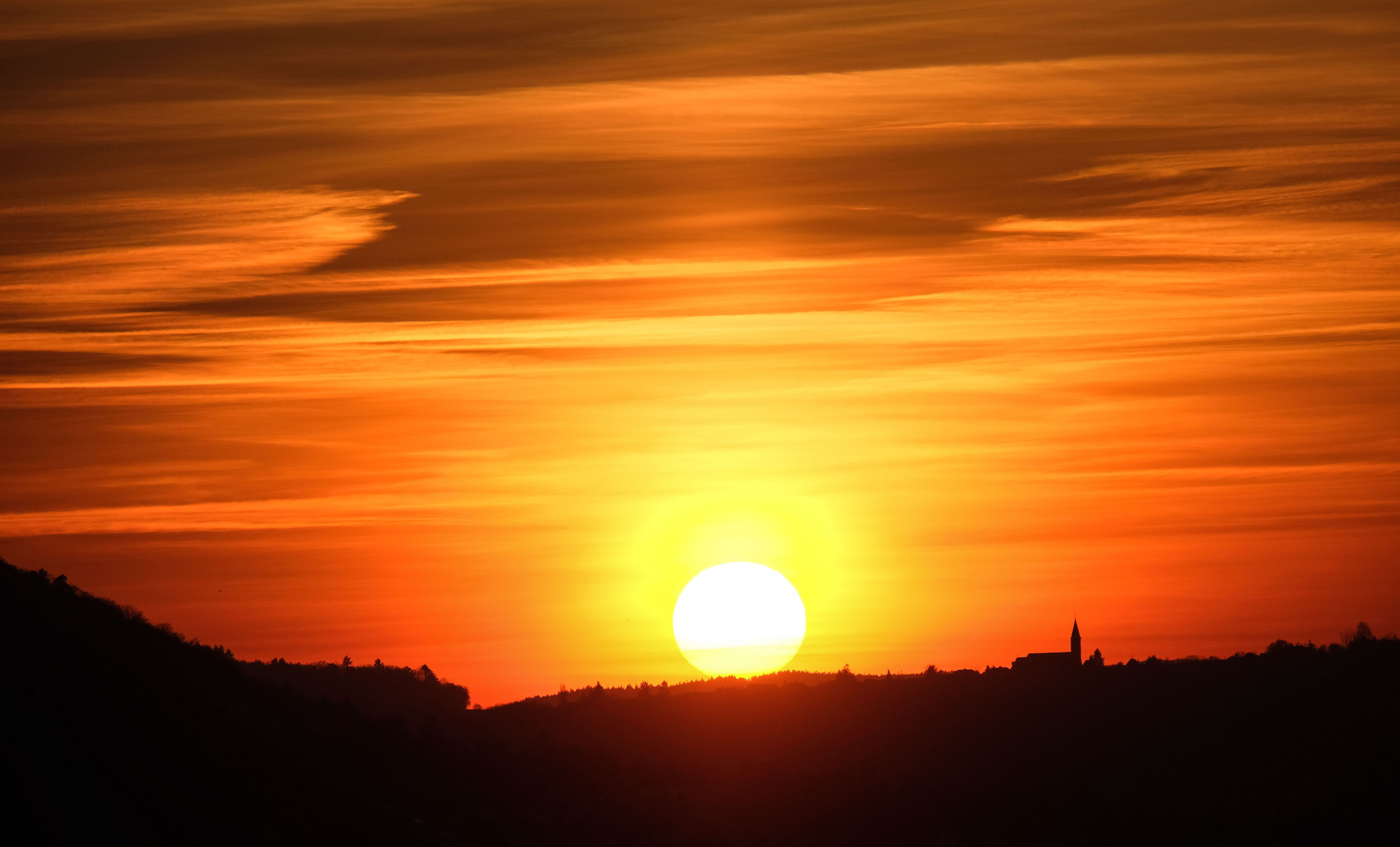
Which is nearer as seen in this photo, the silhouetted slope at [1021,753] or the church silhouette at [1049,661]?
the silhouetted slope at [1021,753]

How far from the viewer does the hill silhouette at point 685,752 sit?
1987 inches

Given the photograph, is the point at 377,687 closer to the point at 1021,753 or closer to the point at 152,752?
the point at 1021,753

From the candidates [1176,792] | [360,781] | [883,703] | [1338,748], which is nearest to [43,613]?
[360,781]

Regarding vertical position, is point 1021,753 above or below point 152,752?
above

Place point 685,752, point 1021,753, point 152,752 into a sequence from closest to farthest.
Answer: point 152,752, point 1021,753, point 685,752

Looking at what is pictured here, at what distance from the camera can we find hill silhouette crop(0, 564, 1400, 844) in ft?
166

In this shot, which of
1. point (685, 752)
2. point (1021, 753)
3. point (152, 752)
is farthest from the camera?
point (685, 752)

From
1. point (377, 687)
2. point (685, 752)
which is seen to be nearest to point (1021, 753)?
point (685, 752)

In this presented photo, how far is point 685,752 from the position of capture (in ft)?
441

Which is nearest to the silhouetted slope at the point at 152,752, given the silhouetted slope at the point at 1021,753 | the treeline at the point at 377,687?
the silhouetted slope at the point at 1021,753

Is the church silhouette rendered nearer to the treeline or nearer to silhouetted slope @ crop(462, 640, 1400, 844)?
silhouetted slope @ crop(462, 640, 1400, 844)

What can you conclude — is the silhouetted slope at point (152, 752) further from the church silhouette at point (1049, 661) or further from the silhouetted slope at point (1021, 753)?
the church silhouette at point (1049, 661)

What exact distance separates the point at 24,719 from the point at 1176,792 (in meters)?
71.1

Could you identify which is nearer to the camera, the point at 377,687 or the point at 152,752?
the point at 152,752
